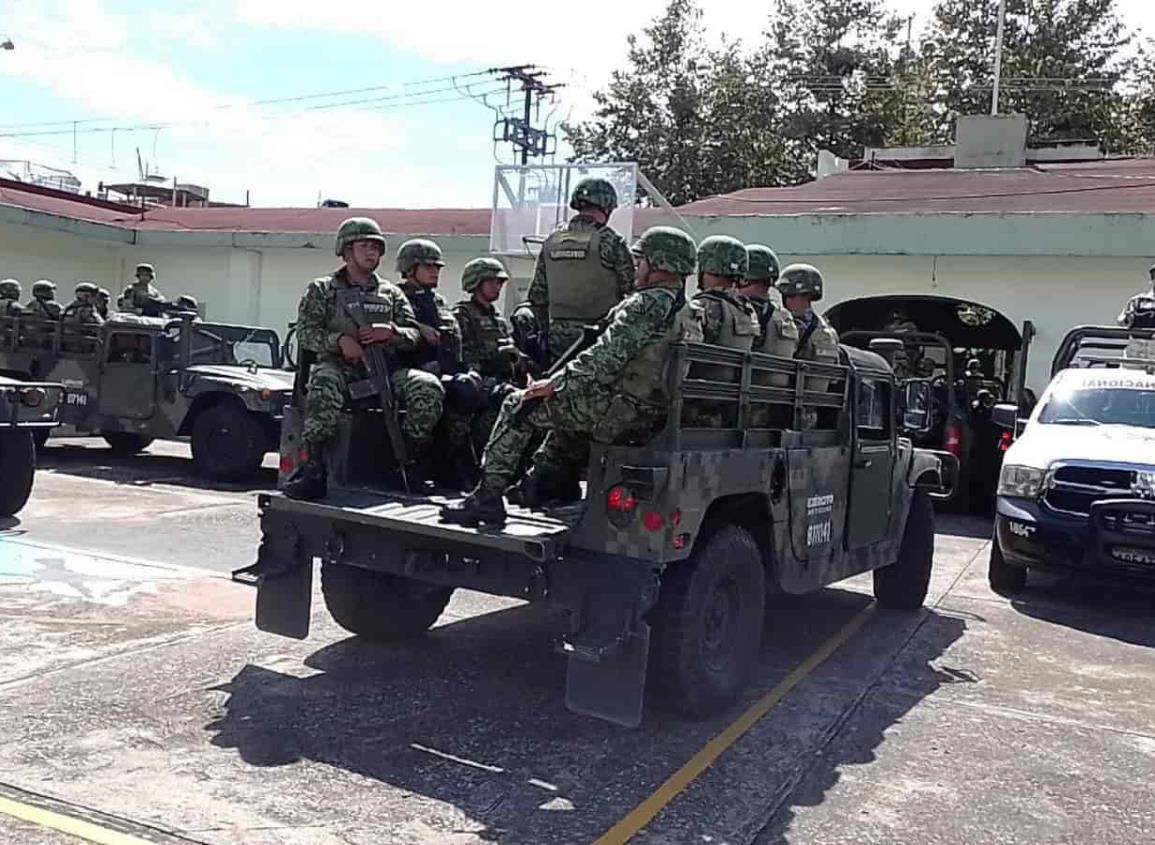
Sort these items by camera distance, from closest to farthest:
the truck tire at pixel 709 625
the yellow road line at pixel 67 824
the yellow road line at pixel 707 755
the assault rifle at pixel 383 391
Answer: the yellow road line at pixel 67 824 < the yellow road line at pixel 707 755 < the truck tire at pixel 709 625 < the assault rifle at pixel 383 391

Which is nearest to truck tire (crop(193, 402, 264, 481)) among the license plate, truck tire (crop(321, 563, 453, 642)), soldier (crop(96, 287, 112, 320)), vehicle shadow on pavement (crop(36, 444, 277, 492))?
vehicle shadow on pavement (crop(36, 444, 277, 492))

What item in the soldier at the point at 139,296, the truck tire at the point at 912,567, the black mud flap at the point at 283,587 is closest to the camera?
the black mud flap at the point at 283,587

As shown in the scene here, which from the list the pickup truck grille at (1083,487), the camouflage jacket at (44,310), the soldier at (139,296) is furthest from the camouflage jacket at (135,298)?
the pickup truck grille at (1083,487)

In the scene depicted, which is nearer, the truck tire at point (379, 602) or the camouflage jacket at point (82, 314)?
the truck tire at point (379, 602)

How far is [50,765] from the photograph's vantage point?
4.16m

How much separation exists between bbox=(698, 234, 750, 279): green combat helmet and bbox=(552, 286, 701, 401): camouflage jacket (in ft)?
2.13

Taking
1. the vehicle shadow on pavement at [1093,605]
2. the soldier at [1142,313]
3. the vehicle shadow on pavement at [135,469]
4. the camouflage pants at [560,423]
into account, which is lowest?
the vehicle shadow on pavement at [1093,605]

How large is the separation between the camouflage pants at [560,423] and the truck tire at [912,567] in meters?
3.16

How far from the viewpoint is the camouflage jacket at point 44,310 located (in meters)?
13.2

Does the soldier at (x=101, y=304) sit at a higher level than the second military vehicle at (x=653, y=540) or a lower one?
higher

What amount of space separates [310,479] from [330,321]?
2.75 feet

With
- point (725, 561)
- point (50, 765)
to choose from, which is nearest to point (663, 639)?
point (725, 561)

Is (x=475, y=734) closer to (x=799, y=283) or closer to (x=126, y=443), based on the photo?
(x=799, y=283)

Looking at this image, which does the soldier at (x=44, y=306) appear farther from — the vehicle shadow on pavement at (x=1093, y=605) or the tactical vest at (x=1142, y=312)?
the tactical vest at (x=1142, y=312)
